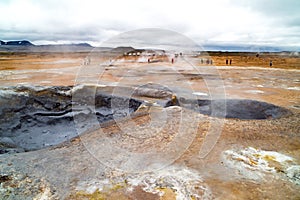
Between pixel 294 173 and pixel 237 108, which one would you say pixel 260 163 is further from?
pixel 237 108

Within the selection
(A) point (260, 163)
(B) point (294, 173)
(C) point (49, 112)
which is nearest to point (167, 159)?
(A) point (260, 163)

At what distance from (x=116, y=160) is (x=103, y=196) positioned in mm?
968

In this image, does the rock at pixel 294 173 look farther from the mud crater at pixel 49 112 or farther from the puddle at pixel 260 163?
the mud crater at pixel 49 112

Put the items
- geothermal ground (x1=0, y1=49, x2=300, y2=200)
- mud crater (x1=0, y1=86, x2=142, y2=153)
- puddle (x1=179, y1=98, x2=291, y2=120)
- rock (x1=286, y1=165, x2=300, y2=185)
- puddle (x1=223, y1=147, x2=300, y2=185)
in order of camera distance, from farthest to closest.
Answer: mud crater (x1=0, y1=86, x2=142, y2=153), puddle (x1=179, y1=98, x2=291, y2=120), puddle (x1=223, y1=147, x2=300, y2=185), rock (x1=286, y1=165, x2=300, y2=185), geothermal ground (x1=0, y1=49, x2=300, y2=200)

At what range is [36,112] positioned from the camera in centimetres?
886

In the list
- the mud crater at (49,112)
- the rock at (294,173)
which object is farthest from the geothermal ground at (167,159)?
the mud crater at (49,112)

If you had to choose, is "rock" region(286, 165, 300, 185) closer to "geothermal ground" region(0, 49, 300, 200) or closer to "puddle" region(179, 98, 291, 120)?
"geothermal ground" region(0, 49, 300, 200)

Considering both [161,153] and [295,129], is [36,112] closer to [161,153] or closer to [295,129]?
[161,153]

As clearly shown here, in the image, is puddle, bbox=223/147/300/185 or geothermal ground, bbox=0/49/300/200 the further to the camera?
puddle, bbox=223/147/300/185

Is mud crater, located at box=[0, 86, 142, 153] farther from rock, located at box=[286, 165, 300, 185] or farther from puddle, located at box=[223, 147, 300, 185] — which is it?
rock, located at box=[286, 165, 300, 185]

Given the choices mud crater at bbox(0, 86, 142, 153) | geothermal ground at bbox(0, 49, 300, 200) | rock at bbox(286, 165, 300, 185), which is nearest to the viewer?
geothermal ground at bbox(0, 49, 300, 200)

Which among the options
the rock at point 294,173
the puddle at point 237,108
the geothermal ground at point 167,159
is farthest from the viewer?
the puddle at point 237,108

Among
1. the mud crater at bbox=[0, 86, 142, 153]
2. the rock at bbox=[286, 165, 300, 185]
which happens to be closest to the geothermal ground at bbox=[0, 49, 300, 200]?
the rock at bbox=[286, 165, 300, 185]

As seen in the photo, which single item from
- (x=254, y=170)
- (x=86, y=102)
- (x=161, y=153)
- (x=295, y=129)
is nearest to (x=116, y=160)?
(x=161, y=153)
